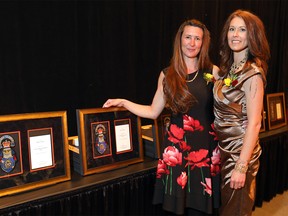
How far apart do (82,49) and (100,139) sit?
813 mm

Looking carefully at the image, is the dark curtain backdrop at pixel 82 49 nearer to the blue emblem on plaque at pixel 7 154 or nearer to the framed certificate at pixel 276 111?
the blue emblem on plaque at pixel 7 154

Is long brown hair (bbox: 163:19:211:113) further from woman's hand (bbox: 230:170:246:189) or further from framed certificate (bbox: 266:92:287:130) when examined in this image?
framed certificate (bbox: 266:92:287:130)

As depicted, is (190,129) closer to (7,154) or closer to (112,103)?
(112,103)

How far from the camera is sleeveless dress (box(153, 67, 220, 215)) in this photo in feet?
5.43

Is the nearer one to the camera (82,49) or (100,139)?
(100,139)

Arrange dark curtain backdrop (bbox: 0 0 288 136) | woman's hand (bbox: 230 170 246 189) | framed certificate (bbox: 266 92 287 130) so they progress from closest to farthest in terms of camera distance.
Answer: woman's hand (bbox: 230 170 246 189), dark curtain backdrop (bbox: 0 0 288 136), framed certificate (bbox: 266 92 287 130)

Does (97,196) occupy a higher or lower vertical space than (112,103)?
lower

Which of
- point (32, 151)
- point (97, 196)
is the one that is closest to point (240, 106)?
point (97, 196)

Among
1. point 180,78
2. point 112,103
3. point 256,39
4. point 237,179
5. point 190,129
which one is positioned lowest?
point 237,179

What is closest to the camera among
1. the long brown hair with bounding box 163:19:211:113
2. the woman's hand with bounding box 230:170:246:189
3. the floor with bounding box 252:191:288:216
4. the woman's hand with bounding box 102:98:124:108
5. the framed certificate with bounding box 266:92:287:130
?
the woman's hand with bounding box 230:170:246:189

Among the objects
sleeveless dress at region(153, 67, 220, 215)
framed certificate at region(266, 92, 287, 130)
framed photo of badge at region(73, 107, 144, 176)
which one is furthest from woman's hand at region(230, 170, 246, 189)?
framed certificate at region(266, 92, 287, 130)

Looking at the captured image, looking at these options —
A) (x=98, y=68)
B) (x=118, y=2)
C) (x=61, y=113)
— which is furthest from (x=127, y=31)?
(x=61, y=113)

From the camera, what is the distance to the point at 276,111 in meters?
2.97

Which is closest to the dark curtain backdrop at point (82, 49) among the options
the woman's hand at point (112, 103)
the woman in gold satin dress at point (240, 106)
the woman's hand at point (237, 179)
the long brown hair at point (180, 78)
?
the woman's hand at point (112, 103)
